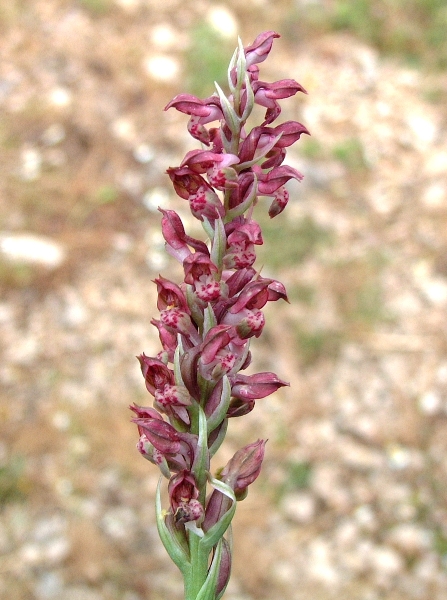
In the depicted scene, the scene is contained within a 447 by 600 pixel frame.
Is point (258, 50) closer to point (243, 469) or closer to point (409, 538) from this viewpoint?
point (243, 469)

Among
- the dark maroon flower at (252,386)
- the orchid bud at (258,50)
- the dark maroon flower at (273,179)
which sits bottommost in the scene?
the dark maroon flower at (252,386)

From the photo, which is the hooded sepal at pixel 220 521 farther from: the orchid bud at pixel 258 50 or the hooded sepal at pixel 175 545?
the orchid bud at pixel 258 50

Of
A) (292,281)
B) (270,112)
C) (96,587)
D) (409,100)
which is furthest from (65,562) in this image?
(409,100)

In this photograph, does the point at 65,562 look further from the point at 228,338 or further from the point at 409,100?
the point at 409,100

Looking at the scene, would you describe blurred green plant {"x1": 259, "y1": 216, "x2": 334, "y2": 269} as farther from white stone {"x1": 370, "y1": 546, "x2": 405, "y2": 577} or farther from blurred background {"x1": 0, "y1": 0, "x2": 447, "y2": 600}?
white stone {"x1": 370, "y1": 546, "x2": 405, "y2": 577}

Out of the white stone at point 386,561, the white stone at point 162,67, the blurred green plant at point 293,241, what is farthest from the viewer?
the white stone at point 162,67

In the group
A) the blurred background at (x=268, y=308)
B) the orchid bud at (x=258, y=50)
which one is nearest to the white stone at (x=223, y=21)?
the blurred background at (x=268, y=308)

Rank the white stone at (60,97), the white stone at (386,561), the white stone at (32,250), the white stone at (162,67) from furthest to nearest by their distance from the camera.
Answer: the white stone at (162,67) < the white stone at (60,97) < the white stone at (32,250) < the white stone at (386,561)
